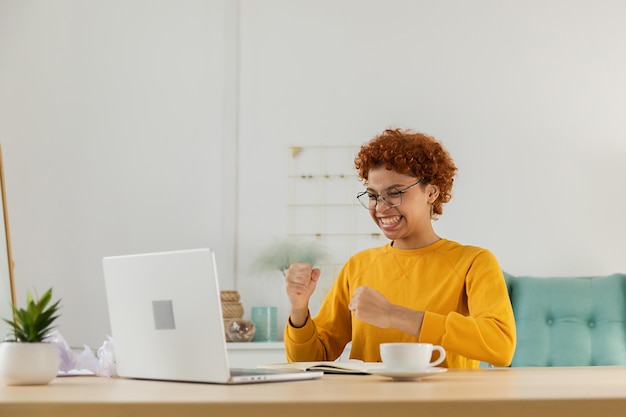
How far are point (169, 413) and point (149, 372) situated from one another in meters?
0.51

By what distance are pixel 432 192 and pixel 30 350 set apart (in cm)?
143

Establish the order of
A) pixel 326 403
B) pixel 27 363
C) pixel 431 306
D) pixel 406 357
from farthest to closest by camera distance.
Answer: pixel 431 306
pixel 406 357
pixel 27 363
pixel 326 403

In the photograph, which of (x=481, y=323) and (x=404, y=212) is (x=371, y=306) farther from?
(x=404, y=212)

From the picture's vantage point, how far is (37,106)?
447 cm

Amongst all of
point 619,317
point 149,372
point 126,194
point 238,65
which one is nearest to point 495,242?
point 619,317

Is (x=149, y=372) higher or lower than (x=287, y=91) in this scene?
lower

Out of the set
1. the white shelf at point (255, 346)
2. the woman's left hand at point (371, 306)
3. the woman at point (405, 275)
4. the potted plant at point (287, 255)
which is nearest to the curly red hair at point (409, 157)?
the woman at point (405, 275)

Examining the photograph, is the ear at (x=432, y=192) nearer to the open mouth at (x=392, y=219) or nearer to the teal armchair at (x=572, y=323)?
the open mouth at (x=392, y=219)

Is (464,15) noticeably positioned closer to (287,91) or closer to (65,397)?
(287,91)

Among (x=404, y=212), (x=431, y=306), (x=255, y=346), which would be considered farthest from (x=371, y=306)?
(x=255, y=346)

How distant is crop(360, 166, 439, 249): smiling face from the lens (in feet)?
7.93

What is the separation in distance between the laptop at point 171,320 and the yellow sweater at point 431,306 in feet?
2.07

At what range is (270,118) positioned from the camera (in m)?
4.36

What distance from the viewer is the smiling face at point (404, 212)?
7.93 feet
